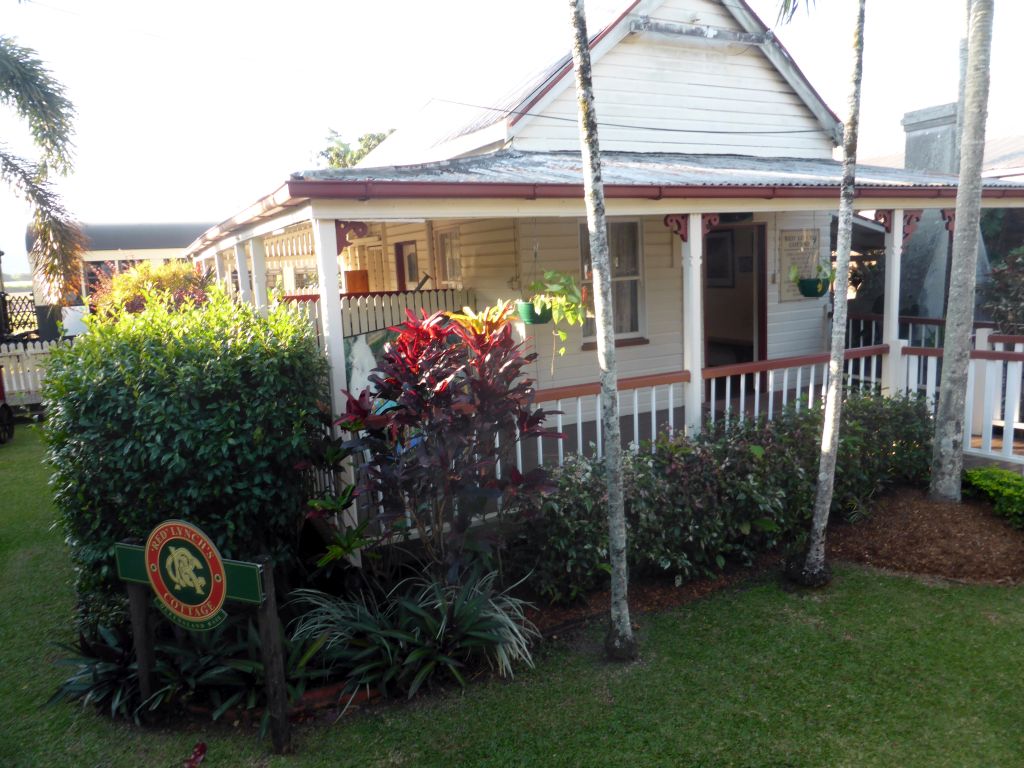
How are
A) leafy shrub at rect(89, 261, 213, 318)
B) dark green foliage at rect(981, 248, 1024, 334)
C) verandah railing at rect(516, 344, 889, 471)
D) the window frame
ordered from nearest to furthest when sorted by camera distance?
1. verandah railing at rect(516, 344, 889, 471)
2. the window frame
3. dark green foliage at rect(981, 248, 1024, 334)
4. leafy shrub at rect(89, 261, 213, 318)

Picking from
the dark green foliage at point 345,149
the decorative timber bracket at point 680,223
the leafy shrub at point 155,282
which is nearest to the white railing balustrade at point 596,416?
the decorative timber bracket at point 680,223

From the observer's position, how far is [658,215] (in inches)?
343

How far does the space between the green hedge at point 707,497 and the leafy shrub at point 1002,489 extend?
61 centimetres

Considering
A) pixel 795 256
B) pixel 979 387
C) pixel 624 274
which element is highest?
pixel 795 256

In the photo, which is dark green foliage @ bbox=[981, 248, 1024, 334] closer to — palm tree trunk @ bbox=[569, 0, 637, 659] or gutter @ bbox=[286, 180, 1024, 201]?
gutter @ bbox=[286, 180, 1024, 201]

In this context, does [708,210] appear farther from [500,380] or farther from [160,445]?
[160,445]

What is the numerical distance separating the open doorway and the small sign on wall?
0.28 m

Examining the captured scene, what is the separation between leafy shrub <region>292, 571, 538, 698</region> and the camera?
180 inches

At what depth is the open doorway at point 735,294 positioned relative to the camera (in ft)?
33.9

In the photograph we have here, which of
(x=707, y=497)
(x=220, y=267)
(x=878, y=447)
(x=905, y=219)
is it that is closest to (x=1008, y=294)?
(x=905, y=219)

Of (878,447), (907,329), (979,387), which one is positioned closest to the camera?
(878,447)

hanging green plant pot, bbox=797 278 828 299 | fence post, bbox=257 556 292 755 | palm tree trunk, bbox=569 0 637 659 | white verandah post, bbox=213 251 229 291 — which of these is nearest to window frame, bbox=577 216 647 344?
hanging green plant pot, bbox=797 278 828 299

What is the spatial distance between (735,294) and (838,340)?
598 cm

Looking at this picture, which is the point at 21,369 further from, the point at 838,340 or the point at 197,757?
the point at 838,340
